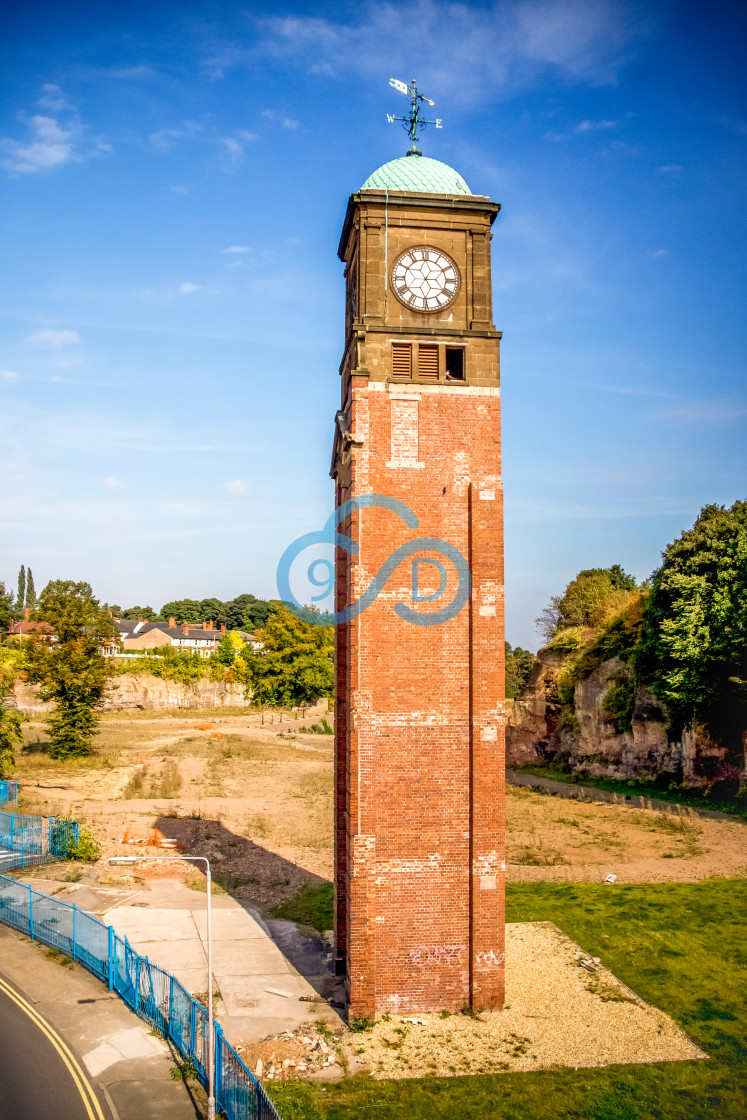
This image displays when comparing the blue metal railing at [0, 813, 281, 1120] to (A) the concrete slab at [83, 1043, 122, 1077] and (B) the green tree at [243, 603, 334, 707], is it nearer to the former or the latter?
(A) the concrete slab at [83, 1043, 122, 1077]

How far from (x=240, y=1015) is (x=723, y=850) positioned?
73.6 ft

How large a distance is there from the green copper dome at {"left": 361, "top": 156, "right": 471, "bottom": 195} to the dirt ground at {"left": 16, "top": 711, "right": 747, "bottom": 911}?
67.3 feet

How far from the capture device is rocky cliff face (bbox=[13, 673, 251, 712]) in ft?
272

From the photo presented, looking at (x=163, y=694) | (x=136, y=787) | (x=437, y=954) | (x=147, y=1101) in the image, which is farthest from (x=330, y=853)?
(x=163, y=694)

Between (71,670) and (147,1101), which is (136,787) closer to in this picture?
(71,670)

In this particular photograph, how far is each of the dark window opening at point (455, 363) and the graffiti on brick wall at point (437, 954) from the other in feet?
40.3

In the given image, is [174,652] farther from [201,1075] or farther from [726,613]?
[201,1075]

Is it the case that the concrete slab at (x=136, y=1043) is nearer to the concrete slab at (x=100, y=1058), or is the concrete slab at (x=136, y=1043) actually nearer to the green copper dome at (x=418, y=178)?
the concrete slab at (x=100, y=1058)

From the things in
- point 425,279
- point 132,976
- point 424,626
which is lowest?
point 132,976

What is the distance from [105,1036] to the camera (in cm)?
1669

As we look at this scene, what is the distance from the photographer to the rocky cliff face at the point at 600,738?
4334cm

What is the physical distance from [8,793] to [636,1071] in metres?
30.6

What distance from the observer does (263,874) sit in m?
28.0

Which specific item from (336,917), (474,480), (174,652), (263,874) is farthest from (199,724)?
(474,480)
